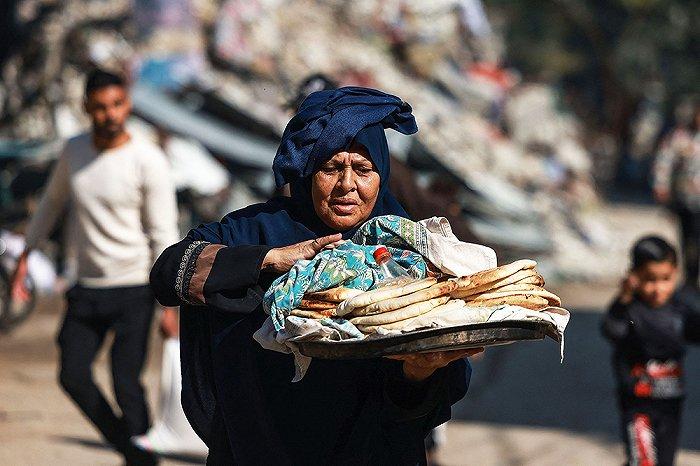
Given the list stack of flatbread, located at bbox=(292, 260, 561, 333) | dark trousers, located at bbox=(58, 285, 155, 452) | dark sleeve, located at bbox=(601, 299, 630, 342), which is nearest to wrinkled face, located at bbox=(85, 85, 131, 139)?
dark trousers, located at bbox=(58, 285, 155, 452)

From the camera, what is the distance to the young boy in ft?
17.1

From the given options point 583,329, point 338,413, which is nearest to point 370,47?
point 583,329

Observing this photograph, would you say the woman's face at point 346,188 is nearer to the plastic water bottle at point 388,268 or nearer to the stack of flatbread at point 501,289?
the plastic water bottle at point 388,268

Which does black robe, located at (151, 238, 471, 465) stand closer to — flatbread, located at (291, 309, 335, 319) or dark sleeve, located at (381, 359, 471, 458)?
dark sleeve, located at (381, 359, 471, 458)

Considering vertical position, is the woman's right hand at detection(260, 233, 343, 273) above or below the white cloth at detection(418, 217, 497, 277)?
below

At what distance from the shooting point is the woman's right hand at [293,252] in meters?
2.91

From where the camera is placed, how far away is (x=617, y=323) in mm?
5238

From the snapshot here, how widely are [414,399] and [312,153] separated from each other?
1.93ft

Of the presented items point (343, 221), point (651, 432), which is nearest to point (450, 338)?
point (343, 221)

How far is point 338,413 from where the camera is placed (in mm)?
3082

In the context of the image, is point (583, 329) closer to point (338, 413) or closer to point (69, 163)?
point (69, 163)

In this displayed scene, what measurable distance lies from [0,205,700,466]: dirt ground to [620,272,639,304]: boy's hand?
5.07 ft

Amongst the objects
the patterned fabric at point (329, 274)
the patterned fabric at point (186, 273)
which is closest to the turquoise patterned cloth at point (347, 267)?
the patterned fabric at point (329, 274)

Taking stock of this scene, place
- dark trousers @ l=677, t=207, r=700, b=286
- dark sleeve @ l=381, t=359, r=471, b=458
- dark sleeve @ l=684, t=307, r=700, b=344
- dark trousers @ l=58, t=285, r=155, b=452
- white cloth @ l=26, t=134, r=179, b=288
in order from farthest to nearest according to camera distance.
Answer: dark trousers @ l=677, t=207, r=700, b=286
white cloth @ l=26, t=134, r=179, b=288
dark trousers @ l=58, t=285, r=155, b=452
dark sleeve @ l=684, t=307, r=700, b=344
dark sleeve @ l=381, t=359, r=471, b=458
